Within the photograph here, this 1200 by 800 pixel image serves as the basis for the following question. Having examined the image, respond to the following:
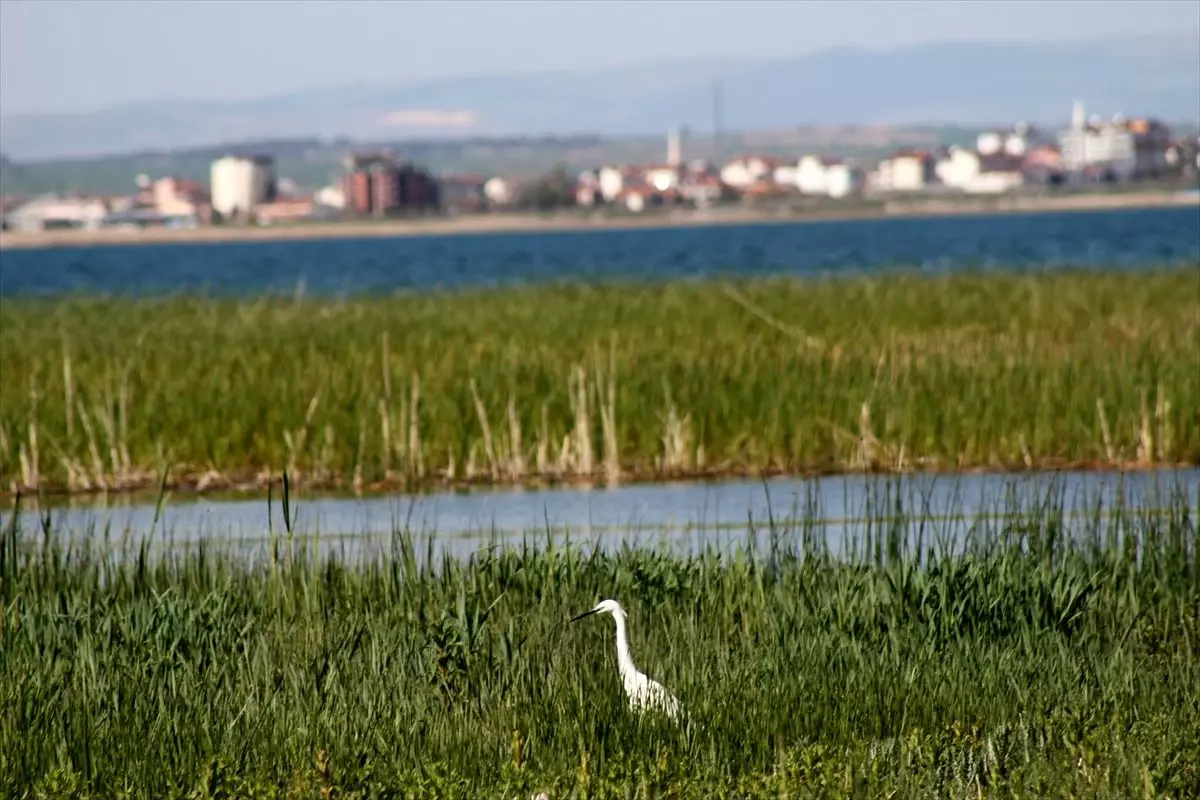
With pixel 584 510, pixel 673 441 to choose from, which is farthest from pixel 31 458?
pixel 673 441

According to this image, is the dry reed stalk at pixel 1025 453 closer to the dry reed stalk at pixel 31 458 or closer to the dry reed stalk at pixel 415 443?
the dry reed stalk at pixel 415 443

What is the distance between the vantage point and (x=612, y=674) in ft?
28.8

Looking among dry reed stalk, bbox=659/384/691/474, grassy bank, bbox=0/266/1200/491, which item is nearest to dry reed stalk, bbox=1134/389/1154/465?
grassy bank, bbox=0/266/1200/491

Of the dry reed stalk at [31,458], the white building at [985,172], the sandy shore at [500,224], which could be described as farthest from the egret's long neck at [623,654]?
the sandy shore at [500,224]

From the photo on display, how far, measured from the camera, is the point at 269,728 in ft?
26.4

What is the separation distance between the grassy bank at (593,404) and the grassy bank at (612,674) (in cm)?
449

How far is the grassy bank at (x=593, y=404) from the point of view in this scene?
17.4 meters

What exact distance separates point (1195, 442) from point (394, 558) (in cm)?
949

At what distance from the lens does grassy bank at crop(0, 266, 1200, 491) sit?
1742cm

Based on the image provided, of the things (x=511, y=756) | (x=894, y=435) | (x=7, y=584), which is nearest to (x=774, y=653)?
(x=511, y=756)

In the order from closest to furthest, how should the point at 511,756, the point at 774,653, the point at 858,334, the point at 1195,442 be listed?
the point at 511,756
the point at 774,653
the point at 1195,442
the point at 858,334

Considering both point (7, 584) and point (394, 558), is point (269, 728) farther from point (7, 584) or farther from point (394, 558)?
point (7, 584)

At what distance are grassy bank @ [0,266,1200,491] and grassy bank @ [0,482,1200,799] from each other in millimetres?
4493

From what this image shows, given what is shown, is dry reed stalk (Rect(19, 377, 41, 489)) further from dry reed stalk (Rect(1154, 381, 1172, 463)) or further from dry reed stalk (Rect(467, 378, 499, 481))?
dry reed stalk (Rect(1154, 381, 1172, 463))
